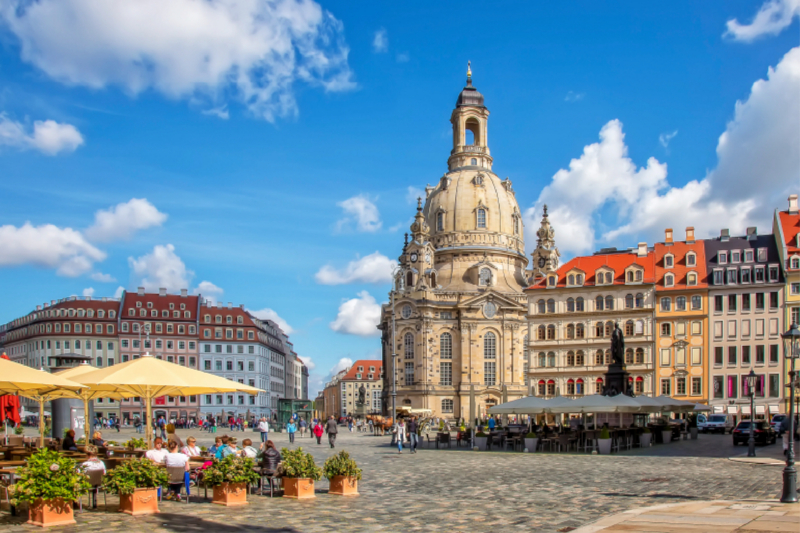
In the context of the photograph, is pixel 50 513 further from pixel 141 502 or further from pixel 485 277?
pixel 485 277

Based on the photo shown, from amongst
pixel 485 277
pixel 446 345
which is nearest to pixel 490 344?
pixel 446 345

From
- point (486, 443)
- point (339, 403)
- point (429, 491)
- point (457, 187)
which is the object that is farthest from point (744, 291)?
point (339, 403)

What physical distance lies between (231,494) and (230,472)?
443 millimetres

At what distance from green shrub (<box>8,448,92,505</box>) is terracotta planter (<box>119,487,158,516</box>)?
131cm

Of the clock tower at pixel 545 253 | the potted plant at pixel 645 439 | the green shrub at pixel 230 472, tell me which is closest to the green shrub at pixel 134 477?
the green shrub at pixel 230 472

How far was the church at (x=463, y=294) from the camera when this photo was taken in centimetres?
10456

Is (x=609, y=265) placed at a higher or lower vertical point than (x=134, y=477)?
higher

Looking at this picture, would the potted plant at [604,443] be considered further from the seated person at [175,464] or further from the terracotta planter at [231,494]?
the seated person at [175,464]

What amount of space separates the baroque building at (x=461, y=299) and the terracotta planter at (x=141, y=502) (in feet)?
280

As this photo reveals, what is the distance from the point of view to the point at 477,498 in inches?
755

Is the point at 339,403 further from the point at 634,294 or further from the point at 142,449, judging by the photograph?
the point at 142,449

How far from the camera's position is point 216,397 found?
119 metres

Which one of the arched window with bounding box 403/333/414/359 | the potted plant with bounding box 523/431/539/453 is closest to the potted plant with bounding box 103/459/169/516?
the potted plant with bounding box 523/431/539/453

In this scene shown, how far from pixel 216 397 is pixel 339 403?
2813 inches
